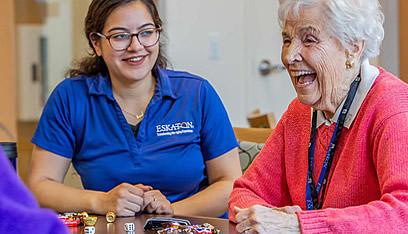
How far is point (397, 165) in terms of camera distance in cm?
150

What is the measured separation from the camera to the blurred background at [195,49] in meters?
3.94

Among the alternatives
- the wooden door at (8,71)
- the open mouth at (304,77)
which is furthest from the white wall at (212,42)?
the open mouth at (304,77)

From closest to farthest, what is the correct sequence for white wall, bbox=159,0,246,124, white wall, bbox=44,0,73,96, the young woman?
the young woman < white wall, bbox=159,0,246,124 < white wall, bbox=44,0,73,96

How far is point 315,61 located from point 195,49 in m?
2.24

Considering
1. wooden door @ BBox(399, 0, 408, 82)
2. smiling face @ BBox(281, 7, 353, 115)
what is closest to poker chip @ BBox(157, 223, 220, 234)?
Answer: smiling face @ BBox(281, 7, 353, 115)

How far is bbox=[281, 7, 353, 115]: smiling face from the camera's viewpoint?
5.67 feet

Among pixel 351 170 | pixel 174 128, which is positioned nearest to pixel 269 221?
pixel 351 170

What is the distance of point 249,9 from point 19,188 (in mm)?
3640

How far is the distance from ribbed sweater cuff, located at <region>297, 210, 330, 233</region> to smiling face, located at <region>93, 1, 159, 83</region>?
0.87 m

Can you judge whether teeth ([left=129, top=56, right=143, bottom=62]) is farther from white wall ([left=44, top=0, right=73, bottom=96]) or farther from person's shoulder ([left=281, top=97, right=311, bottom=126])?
white wall ([left=44, top=0, right=73, bottom=96])

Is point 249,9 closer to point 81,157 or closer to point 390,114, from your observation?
point 81,157

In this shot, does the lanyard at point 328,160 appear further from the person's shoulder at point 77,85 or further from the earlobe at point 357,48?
the person's shoulder at point 77,85

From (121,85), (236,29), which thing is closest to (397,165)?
(121,85)

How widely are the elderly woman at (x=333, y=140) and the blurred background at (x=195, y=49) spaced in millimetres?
1934
